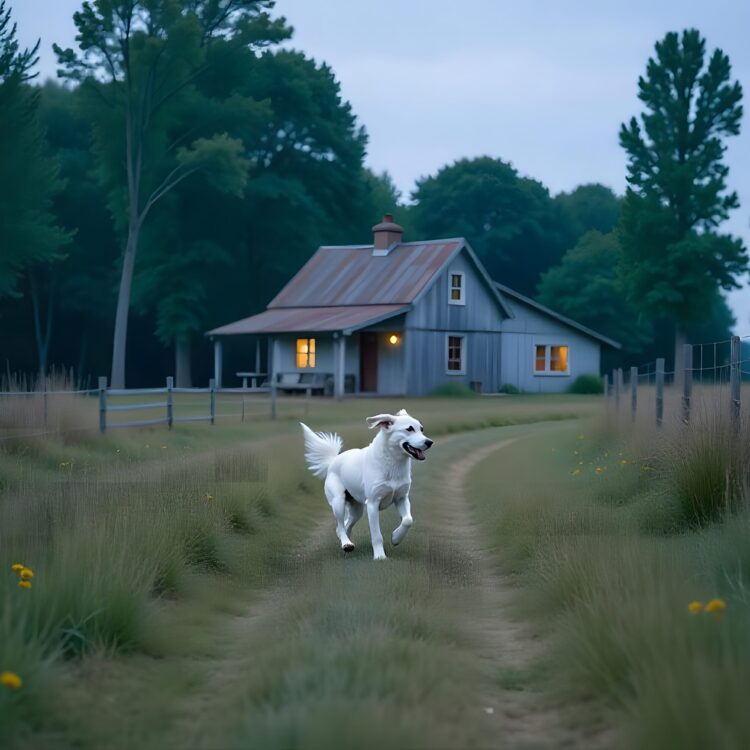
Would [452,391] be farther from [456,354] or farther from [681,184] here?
[681,184]

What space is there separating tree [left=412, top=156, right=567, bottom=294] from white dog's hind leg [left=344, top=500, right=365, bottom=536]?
52053 millimetres

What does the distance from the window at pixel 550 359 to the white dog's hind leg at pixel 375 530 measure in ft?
119

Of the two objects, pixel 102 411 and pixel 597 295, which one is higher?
pixel 597 295

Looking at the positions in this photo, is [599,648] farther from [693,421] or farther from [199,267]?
[199,267]

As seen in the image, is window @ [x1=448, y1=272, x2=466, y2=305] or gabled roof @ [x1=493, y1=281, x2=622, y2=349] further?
gabled roof @ [x1=493, y1=281, x2=622, y2=349]

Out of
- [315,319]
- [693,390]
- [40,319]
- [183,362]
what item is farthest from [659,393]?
[40,319]

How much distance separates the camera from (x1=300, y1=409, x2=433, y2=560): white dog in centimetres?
1020

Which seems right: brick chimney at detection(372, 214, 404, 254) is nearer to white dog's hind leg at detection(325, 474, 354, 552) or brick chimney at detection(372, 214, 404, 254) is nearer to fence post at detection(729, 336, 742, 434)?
white dog's hind leg at detection(325, 474, 354, 552)

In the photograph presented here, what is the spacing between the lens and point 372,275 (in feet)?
140

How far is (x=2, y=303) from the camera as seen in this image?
50469 mm

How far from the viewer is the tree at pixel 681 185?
4600 centimetres

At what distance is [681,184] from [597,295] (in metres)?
11.4

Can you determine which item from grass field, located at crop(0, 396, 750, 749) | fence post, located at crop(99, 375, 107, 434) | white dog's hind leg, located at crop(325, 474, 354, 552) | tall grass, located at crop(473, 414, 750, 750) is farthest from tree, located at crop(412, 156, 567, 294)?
white dog's hind leg, located at crop(325, 474, 354, 552)

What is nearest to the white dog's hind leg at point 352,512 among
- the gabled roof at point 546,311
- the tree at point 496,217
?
the gabled roof at point 546,311
